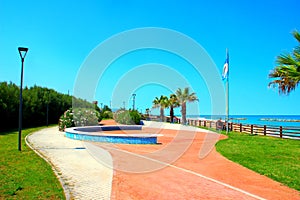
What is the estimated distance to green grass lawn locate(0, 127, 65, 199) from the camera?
5328 mm

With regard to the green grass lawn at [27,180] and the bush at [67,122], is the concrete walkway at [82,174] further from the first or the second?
the bush at [67,122]

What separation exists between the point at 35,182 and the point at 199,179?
4.31 m

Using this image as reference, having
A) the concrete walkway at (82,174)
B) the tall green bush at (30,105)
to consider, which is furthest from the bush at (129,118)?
the concrete walkway at (82,174)

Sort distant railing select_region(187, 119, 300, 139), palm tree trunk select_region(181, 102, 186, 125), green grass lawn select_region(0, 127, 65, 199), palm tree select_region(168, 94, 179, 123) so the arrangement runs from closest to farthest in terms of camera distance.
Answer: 1. green grass lawn select_region(0, 127, 65, 199)
2. distant railing select_region(187, 119, 300, 139)
3. palm tree trunk select_region(181, 102, 186, 125)
4. palm tree select_region(168, 94, 179, 123)

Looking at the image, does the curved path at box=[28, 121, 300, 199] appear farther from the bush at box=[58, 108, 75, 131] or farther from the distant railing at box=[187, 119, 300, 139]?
the bush at box=[58, 108, 75, 131]

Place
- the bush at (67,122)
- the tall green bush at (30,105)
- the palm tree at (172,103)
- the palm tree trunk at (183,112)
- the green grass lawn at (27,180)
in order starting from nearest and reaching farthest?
the green grass lawn at (27,180) < the bush at (67,122) < the tall green bush at (30,105) < the palm tree trunk at (183,112) < the palm tree at (172,103)

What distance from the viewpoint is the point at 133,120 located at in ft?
109

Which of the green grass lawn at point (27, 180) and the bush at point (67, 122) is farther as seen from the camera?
the bush at point (67, 122)

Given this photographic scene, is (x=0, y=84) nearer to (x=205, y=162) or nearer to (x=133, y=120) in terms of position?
(x=133, y=120)

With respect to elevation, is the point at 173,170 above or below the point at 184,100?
below

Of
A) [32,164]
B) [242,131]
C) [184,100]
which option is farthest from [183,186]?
[184,100]

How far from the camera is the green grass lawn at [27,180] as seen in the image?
5328 millimetres

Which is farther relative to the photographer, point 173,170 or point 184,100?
point 184,100

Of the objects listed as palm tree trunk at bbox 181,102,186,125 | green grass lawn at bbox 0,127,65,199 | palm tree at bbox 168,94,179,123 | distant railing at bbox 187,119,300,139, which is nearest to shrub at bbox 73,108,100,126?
distant railing at bbox 187,119,300,139
